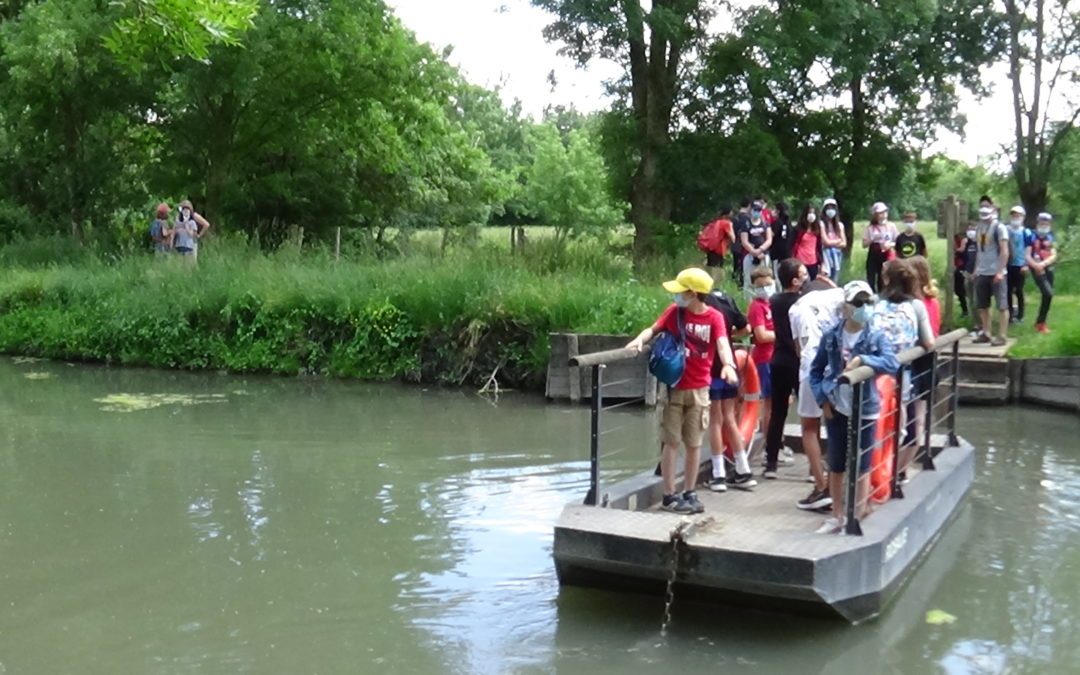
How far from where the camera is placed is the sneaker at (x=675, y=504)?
846 centimetres

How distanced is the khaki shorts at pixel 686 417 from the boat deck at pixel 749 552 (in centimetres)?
51

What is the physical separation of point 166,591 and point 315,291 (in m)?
12.3

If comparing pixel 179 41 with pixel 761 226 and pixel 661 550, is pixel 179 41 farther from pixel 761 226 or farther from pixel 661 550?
pixel 761 226

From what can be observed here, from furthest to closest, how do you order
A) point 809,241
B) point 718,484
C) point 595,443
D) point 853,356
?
point 809,241 < point 718,484 < point 595,443 < point 853,356

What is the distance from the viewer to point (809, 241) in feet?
59.1

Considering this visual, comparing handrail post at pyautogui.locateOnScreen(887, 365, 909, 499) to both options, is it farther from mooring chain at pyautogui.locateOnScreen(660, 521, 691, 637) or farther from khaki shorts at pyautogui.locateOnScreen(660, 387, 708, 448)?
mooring chain at pyautogui.locateOnScreen(660, 521, 691, 637)

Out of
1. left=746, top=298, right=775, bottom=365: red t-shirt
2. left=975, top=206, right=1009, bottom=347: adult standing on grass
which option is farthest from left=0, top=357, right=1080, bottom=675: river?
left=975, top=206, right=1009, bottom=347: adult standing on grass

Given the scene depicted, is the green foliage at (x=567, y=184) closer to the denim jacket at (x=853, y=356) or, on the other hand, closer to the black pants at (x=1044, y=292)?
the black pants at (x=1044, y=292)

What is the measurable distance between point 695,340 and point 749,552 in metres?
1.76

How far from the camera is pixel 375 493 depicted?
37.2 feet

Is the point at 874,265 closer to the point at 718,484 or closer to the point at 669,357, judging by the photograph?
the point at 718,484

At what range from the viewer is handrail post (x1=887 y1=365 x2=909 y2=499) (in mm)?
8414

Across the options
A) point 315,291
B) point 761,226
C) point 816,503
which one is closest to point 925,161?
point 761,226

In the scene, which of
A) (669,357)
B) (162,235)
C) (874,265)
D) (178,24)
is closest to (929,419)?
(669,357)
